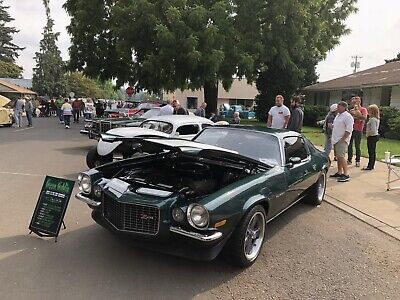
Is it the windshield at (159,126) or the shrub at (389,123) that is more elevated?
the windshield at (159,126)

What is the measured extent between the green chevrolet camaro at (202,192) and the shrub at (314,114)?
21.4m

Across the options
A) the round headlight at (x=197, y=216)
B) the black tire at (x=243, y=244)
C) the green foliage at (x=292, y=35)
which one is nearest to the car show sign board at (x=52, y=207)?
the round headlight at (x=197, y=216)

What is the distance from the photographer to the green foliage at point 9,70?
236 feet

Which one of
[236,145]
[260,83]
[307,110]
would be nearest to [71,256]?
[236,145]

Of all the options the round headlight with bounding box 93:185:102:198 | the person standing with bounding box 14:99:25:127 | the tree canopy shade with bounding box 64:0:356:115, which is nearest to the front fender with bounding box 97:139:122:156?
the round headlight with bounding box 93:185:102:198

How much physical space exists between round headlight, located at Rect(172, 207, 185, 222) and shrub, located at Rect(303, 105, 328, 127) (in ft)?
77.6

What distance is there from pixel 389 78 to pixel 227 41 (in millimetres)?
10261

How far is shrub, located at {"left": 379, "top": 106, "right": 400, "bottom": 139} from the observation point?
702 inches

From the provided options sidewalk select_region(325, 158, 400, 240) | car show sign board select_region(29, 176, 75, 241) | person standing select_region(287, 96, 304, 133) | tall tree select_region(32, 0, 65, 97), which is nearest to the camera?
car show sign board select_region(29, 176, 75, 241)

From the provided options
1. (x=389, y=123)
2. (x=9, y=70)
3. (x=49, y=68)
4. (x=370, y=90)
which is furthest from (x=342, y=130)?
(x=9, y=70)

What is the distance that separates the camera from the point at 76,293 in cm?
345

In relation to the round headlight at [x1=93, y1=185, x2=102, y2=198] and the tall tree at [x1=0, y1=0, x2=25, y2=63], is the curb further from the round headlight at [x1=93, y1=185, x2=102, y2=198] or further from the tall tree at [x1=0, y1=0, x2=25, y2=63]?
the tall tree at [x1=0, y1=0, x2=25, y2=63]

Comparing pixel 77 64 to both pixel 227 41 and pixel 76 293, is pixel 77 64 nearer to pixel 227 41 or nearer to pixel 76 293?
pixel 227 41

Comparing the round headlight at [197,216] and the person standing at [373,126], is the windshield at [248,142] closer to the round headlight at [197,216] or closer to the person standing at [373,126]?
the round headlight at [197,216]
